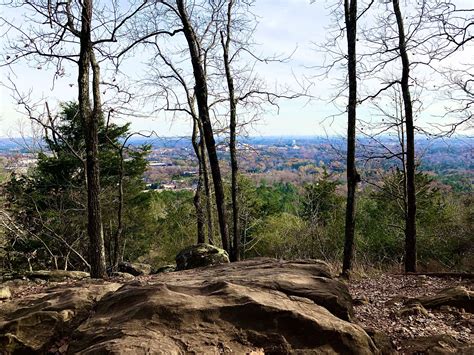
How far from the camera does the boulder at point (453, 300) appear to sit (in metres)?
5.59

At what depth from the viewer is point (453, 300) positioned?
563 cm

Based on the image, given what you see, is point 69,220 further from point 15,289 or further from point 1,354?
point 1,354

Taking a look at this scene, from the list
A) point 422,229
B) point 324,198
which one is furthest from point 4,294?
point 324,198

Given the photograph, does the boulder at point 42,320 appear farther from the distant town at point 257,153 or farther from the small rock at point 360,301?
the distant town at point 257,153

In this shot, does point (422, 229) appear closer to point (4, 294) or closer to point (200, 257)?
point (200, 257)

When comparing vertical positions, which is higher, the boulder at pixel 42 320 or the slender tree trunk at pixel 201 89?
the slender tree trunk at pixel 201 89

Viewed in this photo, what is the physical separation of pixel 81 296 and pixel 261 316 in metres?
2.46

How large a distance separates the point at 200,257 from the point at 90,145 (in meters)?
3.66

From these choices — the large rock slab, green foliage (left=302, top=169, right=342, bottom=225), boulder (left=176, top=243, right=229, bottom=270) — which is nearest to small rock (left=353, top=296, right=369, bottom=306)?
the large rock slab

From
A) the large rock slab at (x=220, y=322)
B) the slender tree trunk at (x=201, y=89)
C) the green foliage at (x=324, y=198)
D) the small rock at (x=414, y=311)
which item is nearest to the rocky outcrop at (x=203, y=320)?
the large rock slab at (x=220, y=322)

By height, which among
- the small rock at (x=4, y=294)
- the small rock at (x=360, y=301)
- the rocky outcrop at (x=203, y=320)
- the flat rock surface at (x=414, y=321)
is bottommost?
the small rock at (x=4, y=294)

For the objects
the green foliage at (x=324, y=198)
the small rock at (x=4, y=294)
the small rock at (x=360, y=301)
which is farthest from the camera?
the green foliage at (x=324, y=198)

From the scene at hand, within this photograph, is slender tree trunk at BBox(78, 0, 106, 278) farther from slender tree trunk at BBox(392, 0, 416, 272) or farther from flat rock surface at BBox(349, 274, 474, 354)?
slender tree trunk at BBox(392, 0, 416, 272)

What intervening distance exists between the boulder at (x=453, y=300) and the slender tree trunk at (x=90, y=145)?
20.5 feet
